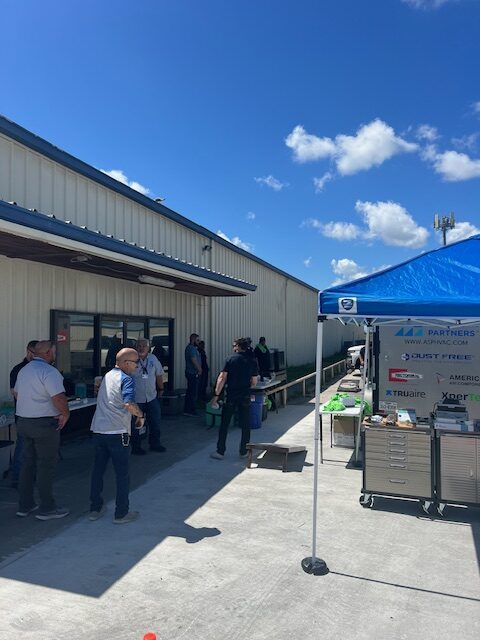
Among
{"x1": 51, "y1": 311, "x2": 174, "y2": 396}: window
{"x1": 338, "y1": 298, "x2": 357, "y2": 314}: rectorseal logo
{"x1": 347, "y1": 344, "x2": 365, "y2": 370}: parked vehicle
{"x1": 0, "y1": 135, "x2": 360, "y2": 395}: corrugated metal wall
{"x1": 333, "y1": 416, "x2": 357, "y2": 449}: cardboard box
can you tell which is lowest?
{"x1": 333, "y1": 416, "x2": 357, "y2": 449}: cardboard box

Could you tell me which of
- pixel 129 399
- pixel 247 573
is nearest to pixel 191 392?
pixel 129 399

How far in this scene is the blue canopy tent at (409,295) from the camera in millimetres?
4367

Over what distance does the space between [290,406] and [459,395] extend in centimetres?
546

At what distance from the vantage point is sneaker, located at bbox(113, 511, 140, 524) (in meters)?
4.87

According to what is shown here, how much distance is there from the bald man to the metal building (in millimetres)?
1771

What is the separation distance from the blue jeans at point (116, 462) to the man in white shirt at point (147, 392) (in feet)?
8.17

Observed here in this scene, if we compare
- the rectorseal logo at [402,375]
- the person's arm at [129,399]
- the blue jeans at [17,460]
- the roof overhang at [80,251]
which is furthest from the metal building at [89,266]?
the rectorseal logo at [402,375]

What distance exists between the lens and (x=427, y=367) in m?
7.84

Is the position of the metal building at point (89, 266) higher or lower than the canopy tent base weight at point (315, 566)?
higher

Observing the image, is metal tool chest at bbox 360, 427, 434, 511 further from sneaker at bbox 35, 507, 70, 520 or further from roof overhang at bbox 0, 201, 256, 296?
roof overhang at bbox 0, 201, 256, 296

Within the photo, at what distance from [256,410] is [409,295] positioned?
559 centimetres

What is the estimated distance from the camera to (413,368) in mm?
7918

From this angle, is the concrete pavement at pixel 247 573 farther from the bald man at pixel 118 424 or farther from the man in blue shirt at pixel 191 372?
the man in blue shirt at pixel 191 372

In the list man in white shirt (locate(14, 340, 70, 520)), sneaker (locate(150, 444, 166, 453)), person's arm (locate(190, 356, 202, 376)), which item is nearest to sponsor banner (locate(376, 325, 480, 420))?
sneaker (locate(150, 444, 166, 453))
